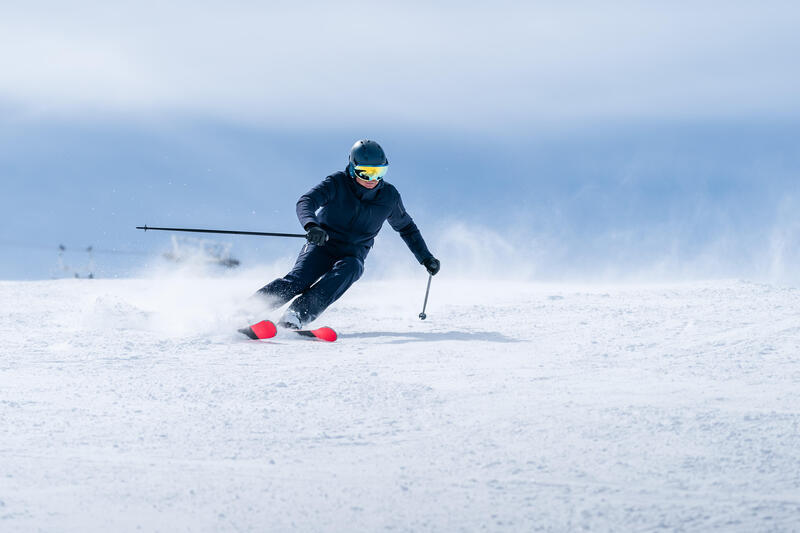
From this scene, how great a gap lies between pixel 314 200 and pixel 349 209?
1.03 feet

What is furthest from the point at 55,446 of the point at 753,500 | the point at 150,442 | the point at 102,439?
the point at 753,500

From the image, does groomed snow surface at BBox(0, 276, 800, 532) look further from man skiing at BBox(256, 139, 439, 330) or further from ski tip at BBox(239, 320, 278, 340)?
man skiing at BBox(256, 139, 439, 330)

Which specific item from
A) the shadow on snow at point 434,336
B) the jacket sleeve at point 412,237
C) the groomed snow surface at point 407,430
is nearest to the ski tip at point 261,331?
the groomed snow surface at point 407,430

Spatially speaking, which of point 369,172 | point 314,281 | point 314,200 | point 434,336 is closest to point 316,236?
point 314,200

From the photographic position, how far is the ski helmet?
243 inches

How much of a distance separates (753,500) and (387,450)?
1.18 meters

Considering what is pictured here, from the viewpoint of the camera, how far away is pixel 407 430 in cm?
290

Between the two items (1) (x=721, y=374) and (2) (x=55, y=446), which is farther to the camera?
(1) (x=721, y=374)

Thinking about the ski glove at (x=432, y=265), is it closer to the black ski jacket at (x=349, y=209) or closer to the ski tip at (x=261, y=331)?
the black ski jacket at (x=349, y=209)

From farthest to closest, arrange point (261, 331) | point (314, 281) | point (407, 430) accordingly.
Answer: point (314, 281)
point (261, 331)
point (407, 430)

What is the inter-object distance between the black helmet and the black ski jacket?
0.21 m

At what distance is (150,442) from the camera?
9.18ft

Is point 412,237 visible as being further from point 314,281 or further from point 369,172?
point 314,281

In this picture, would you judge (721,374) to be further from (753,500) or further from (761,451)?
(753,500)
